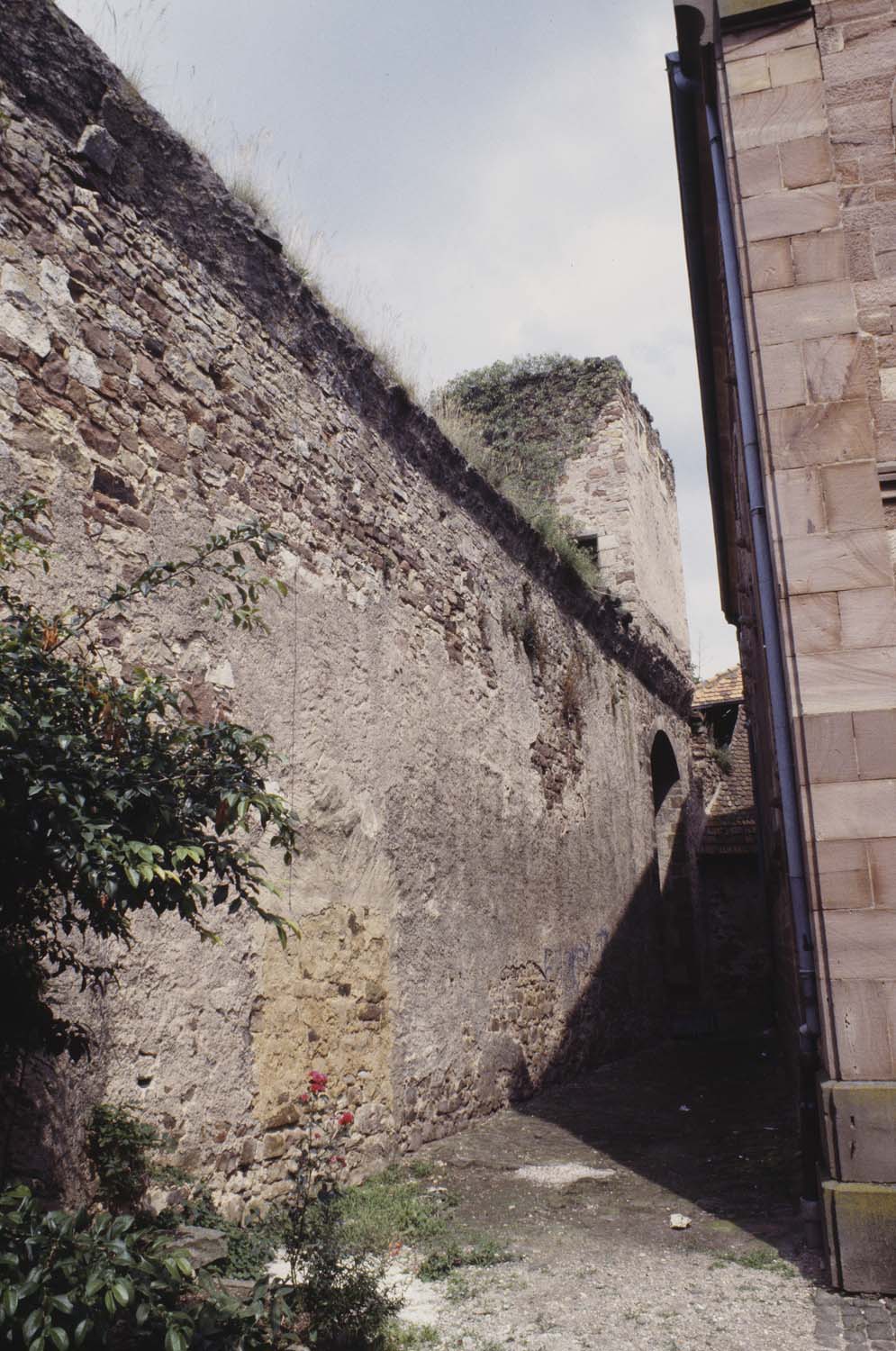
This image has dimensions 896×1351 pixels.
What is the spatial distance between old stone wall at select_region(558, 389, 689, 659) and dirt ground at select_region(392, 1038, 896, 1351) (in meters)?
7.09

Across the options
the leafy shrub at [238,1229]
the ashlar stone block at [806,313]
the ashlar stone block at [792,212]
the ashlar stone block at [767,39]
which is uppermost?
the ashlar stone block at [767,39]

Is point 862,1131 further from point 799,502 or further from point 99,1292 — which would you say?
point 99,1292

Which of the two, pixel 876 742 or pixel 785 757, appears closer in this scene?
pixel 876 742

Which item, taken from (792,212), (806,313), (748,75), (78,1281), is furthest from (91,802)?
(748,75)

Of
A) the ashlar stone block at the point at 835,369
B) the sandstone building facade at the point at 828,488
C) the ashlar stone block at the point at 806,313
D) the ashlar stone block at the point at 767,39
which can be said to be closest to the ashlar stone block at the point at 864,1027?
the sandstone building facade at the point at 828,488

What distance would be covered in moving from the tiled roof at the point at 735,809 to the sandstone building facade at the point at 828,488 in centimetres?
1008

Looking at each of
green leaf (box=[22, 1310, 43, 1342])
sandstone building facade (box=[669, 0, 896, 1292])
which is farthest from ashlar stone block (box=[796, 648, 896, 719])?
green leaf (box=[22, 1310, 43, 1342])

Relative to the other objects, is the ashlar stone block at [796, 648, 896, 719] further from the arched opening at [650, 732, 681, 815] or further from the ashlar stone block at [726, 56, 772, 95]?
the arched opening at [650, 732, 681, 815]

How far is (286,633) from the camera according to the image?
5.36m

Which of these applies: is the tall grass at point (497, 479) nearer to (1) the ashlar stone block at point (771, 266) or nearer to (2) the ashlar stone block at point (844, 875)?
(1) the ashlar stone block at point (771, 266)

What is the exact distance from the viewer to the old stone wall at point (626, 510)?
43.8ft

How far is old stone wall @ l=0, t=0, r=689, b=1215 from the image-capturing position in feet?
14.0

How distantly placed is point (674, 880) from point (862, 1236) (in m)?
9.64

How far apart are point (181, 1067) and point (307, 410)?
3512 mm
